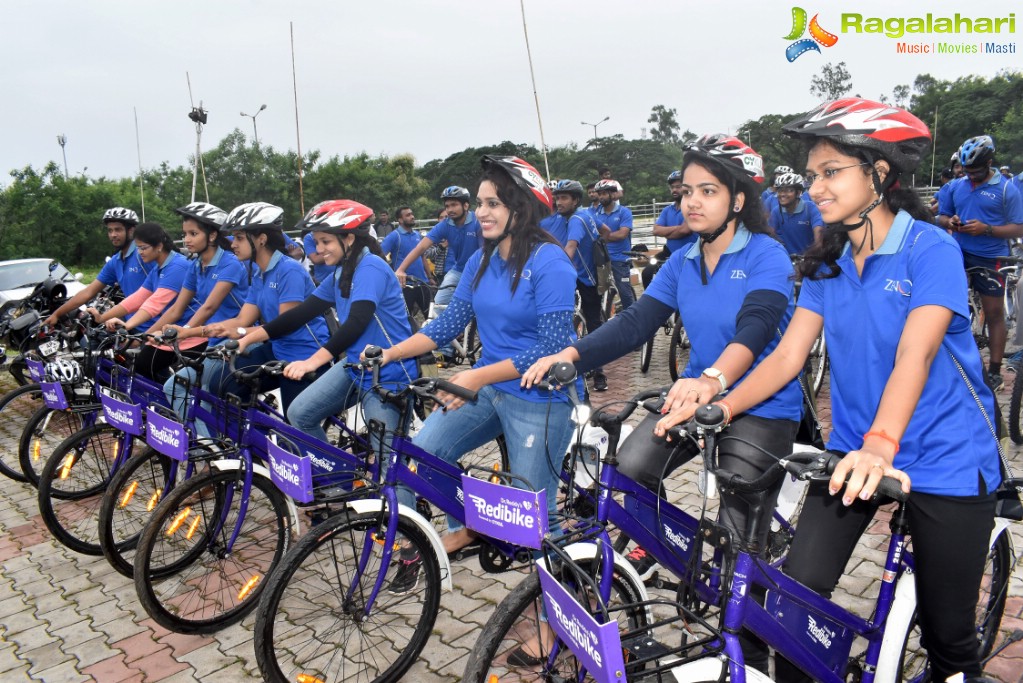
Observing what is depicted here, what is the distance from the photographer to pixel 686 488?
5531 mm

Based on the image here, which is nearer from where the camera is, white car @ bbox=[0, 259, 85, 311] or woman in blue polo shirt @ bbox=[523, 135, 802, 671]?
woman in blue polo shirt @ bbox=[523, 135, 802, 671]

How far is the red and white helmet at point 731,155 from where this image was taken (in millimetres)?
2992

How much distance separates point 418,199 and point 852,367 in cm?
5883

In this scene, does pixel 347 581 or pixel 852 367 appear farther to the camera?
pixel 347 581

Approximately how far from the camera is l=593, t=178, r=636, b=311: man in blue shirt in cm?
953

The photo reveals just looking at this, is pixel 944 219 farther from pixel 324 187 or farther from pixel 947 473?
pixel 324 187

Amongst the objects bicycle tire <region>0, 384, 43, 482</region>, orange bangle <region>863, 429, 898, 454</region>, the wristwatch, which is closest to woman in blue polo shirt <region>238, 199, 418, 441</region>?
the wristwatch

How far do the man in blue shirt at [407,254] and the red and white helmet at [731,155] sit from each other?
829cm

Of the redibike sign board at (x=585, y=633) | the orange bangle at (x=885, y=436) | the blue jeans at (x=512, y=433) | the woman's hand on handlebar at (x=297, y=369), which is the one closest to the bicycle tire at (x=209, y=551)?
the woman's hand on handlebar at (x=297, y=369)

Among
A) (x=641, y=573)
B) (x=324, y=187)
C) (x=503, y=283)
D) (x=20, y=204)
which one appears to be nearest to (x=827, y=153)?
(x=503, y=283)

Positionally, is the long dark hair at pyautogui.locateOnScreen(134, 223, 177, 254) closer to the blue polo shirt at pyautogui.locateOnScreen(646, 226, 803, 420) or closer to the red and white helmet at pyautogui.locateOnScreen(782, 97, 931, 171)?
the blue polo shirt at pyautogui.locateOnScreen(646, 226, 803, 420)

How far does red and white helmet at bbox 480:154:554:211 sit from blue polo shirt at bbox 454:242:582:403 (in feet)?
0.75

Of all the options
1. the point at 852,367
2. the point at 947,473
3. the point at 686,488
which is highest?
the point at 852,367

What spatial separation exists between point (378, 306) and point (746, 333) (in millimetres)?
2380
